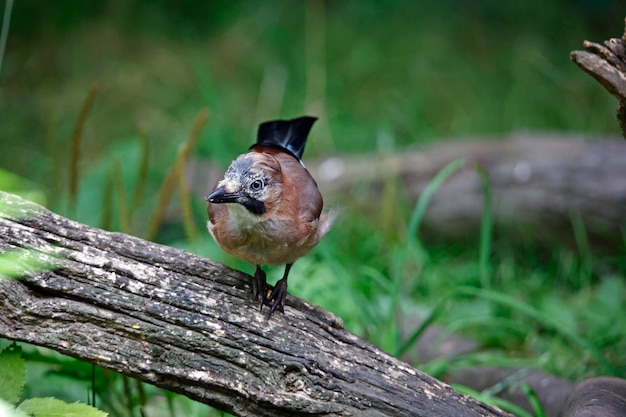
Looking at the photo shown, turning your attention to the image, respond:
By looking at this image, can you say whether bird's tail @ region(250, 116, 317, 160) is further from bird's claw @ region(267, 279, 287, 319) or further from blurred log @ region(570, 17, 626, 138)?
blurred log @ region(570, 17, 626, 138)

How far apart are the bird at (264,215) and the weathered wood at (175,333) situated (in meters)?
0.23

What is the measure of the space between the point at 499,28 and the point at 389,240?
166 inches

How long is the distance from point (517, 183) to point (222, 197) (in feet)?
10.7

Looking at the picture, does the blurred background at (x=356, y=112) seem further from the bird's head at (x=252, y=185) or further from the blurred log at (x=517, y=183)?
the bird's head at (x=252, y=185)

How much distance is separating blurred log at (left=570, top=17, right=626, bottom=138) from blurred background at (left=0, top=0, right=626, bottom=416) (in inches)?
60.4

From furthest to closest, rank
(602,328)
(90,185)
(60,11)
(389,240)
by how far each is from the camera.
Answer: (60,11), (90,185), (389,240), (602,328)

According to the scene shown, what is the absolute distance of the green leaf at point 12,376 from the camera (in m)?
2.15

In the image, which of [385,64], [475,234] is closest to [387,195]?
[475,234]

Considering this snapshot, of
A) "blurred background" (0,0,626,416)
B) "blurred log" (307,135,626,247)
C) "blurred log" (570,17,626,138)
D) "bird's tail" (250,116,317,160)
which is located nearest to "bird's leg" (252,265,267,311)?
A: "bird's tail" (250,116,317,160)

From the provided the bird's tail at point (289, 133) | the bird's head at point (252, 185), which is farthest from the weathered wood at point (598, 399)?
the bird's tail at point (289, 133)

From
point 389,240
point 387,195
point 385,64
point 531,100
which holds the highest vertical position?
point 385,64

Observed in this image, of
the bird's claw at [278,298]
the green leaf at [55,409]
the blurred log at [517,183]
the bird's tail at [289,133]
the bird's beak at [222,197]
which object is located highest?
the blurred log at [517,183]

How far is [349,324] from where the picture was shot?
387cm

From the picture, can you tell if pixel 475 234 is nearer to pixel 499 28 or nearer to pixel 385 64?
pixel 385 64
